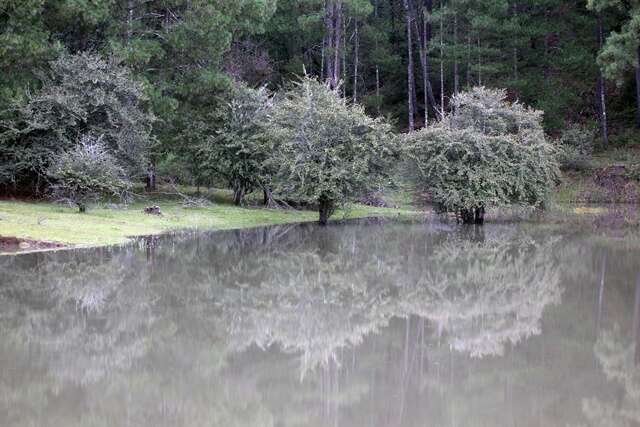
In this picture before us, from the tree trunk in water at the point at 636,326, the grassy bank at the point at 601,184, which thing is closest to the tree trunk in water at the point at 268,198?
the grassy bank at the point at 601,184

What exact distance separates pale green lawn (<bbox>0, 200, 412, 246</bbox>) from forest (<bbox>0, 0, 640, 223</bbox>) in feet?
3.83

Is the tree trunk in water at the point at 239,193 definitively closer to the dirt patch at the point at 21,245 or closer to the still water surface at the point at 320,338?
the still water surface at the point at 320,338

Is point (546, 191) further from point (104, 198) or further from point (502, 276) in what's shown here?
point (104, 198)

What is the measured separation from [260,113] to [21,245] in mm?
14358

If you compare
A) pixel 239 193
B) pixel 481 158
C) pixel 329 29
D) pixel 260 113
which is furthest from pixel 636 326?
pixel 329 29

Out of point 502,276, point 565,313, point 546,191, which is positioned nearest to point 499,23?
point 546,191

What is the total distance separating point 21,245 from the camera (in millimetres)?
19703

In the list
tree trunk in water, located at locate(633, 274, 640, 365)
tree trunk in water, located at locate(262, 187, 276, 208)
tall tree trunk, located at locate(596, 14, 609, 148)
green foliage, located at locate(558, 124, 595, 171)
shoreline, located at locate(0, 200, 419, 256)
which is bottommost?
tree trunk in water, located at locate(633, 274, 640, 365)

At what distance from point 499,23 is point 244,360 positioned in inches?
1385

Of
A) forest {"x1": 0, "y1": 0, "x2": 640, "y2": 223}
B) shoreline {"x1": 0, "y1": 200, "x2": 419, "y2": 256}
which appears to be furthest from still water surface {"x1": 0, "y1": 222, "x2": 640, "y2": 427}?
forest {"x1": 0, "y1": 0, "x2": 640, "y2": 223}

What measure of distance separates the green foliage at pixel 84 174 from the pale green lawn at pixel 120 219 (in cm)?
55

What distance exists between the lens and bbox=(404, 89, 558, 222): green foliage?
89.8 feet

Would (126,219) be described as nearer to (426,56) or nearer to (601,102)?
(426,56)

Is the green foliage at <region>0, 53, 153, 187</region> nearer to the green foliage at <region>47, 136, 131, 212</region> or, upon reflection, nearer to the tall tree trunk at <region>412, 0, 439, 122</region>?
the green foliage at <region>47, 136, 131, 212</region>
